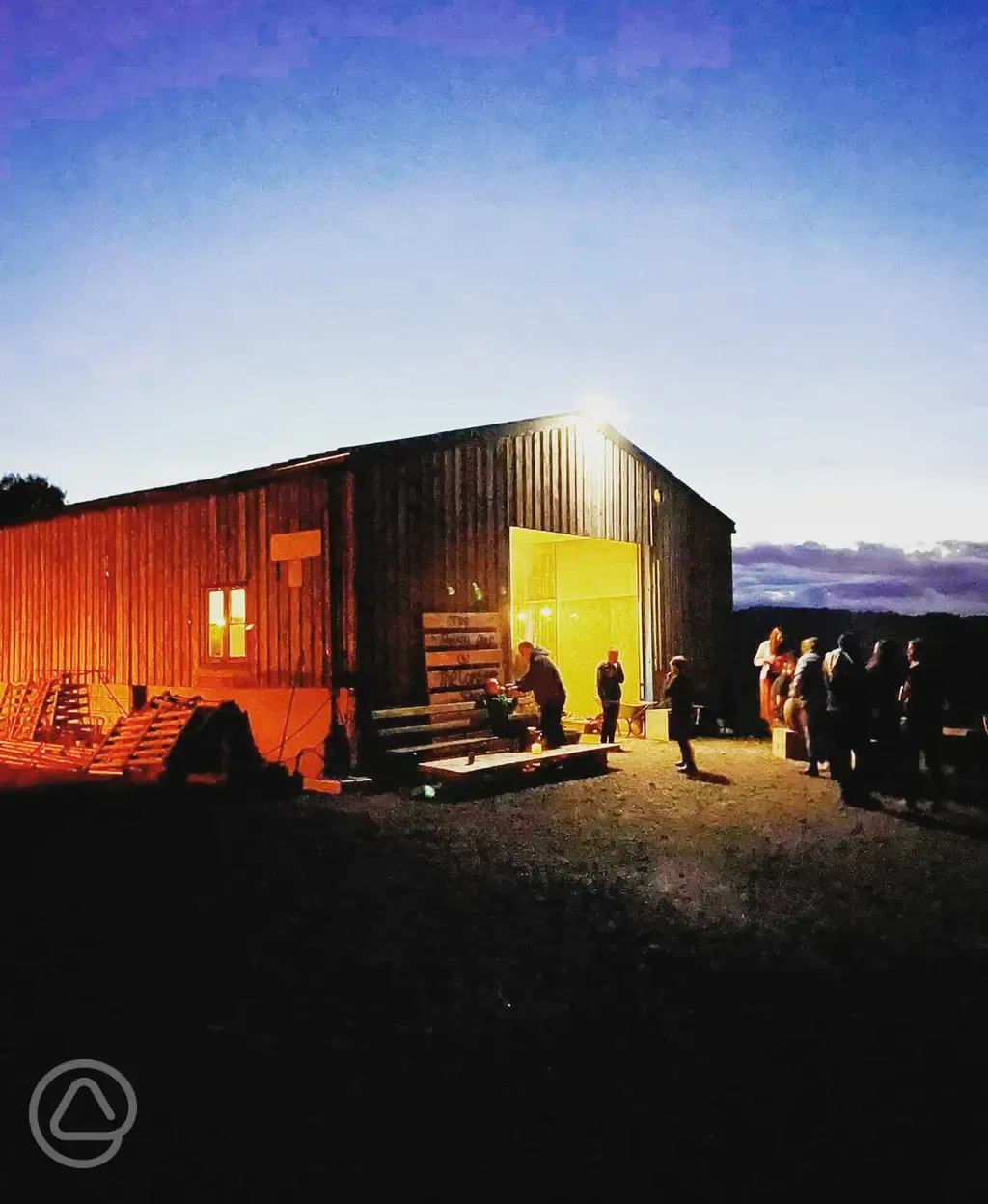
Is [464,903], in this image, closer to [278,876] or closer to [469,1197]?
[278,876]

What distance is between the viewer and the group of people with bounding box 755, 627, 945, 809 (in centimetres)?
1096

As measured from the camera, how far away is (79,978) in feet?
17.1

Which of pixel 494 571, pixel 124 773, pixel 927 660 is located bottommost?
pixel 124 773

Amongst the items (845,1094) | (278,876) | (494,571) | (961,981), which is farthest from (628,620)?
(845,1094)

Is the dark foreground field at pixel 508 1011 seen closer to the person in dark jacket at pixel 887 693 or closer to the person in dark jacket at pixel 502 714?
the person in dark jacket at pixel 887 693

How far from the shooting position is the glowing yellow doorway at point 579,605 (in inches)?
789

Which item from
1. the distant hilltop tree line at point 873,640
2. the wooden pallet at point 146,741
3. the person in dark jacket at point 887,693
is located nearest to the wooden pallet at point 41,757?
the wooden pallet at point 146,741

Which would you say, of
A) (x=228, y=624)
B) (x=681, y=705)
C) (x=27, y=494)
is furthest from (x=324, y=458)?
(x=27, y=494)

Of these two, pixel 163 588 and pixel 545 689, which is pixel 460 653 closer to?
pixel 545 689

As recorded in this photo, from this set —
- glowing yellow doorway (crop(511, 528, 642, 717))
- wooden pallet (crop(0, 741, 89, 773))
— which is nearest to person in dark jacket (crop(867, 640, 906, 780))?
glowing yellow doorway (crop(511, 528, 642, 717))

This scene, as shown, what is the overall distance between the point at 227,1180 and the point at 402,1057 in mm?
1103

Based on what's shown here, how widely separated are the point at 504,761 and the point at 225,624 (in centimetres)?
558

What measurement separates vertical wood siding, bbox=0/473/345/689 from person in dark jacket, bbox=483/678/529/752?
2.84 metres

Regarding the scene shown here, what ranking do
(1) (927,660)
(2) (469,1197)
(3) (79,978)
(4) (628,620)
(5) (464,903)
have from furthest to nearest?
(4) (628,620) → (1) (927,660) → (5) (464,903) → (3) (79,978) → (2) (469,1197)
